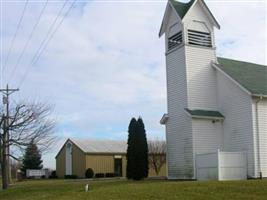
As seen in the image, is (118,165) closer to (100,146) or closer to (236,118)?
(100,146)

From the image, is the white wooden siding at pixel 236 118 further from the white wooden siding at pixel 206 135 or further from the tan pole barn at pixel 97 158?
the tan pole barn at pixel 97 158

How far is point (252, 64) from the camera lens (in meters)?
38.7

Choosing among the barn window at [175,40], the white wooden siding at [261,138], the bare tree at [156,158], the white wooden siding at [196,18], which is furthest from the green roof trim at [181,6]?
the bare tree at [156,158]

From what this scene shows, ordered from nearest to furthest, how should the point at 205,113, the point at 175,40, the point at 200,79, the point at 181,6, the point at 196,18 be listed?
the point at 205,113 → the point at 200,79 → the point at 196,18 → the point at 175,40 → the point at 181,6

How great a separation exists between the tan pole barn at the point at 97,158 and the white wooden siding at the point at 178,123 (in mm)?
31687

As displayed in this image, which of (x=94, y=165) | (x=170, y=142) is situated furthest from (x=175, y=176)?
(x=94, y=165)

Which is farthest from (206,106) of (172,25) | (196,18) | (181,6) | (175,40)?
(181,6)

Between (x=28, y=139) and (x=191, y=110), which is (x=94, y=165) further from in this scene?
(x=191, y=110)

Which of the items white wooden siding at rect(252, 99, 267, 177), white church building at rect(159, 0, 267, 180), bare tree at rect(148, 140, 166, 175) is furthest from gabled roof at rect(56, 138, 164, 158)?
white wooden siding at rect(252, 99, 267, 177)

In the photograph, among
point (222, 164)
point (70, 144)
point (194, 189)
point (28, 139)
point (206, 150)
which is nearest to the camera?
point (194, 189)

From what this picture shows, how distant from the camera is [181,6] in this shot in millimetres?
35188

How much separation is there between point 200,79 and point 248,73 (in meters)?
4.24

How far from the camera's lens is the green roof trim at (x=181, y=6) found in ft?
113

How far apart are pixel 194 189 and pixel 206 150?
11702 millimetres
